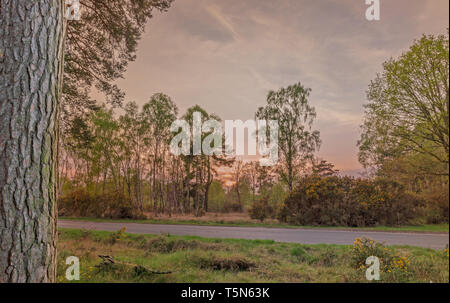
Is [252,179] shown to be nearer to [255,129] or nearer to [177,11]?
[255,129]

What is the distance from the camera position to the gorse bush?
12.9 meters

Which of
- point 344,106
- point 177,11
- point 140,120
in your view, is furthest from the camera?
point 140,120

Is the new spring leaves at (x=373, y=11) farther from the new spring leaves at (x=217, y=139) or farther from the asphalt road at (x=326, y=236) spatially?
the new spring leaves at (x=217, y=139)

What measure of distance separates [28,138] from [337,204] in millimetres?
15270

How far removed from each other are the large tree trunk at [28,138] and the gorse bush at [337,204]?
524 inches

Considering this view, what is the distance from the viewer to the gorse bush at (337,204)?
1295 centimetres

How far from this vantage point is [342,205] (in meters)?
14.4

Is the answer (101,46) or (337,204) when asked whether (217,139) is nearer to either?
(337,204)

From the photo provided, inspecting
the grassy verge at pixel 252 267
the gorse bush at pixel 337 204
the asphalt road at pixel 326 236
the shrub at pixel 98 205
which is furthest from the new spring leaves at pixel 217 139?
the grassy verge at pixel 252 267

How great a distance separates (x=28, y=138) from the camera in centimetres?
190
